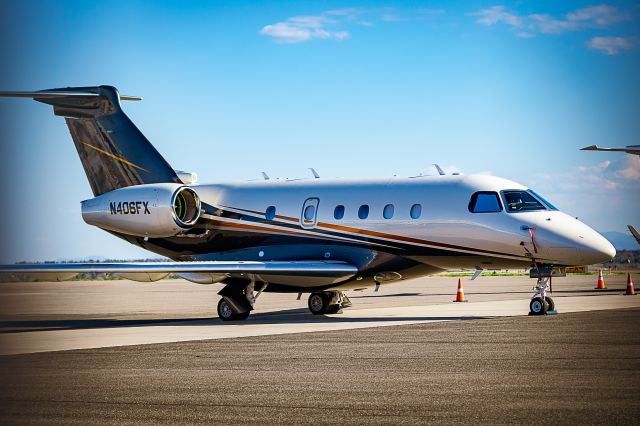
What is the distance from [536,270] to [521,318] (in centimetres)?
159

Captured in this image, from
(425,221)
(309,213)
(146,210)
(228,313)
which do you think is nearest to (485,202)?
(425,221)

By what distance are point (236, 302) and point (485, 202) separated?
6683 millimetres

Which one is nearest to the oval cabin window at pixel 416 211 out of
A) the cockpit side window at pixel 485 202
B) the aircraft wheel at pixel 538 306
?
the cockpit side window at pixel 485 202

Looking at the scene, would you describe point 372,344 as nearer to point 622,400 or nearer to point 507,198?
point 622,400

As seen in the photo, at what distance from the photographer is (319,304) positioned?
25.5m

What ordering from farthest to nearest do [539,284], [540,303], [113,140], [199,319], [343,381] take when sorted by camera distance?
1. [113,140]
2. [199,319]
3. [539,284]
4. [540,303]
5. [343,381]

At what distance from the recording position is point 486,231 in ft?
71.7

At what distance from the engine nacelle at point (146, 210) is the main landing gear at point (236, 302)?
8.84 feet

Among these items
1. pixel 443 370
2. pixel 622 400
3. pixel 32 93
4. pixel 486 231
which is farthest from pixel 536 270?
pixel 32 93

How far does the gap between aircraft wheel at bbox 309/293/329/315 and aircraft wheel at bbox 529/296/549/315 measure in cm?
620

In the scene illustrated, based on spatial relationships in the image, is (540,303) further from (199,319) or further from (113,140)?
(113,140)

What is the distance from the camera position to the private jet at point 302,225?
21.7 m

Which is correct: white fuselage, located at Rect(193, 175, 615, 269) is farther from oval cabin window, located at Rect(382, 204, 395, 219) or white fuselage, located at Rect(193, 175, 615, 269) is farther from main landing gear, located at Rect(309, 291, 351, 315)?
main landing gear, located at Rect(309, 291, 351, 315)

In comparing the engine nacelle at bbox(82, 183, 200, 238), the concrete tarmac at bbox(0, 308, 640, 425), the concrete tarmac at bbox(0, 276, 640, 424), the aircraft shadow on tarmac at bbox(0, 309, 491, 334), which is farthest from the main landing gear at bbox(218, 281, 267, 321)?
the concrete tarmac at bbox(0, 308, 640, 425)
